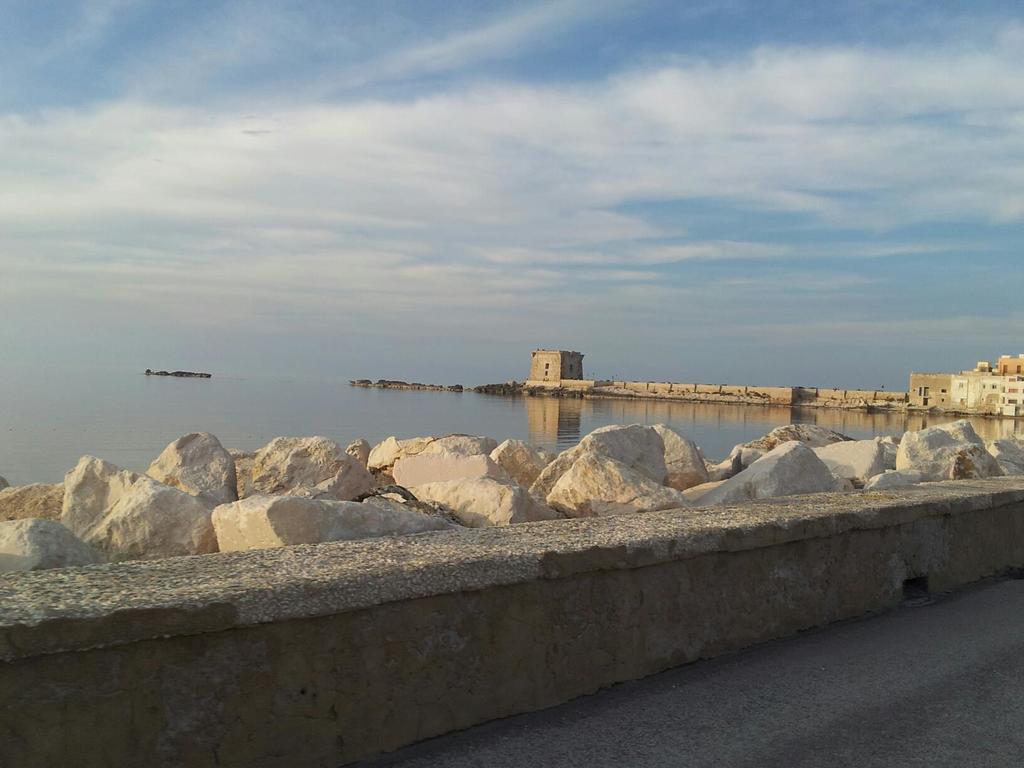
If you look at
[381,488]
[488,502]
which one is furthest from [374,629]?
[381,488]

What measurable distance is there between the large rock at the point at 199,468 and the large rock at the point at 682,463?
3.47 metres

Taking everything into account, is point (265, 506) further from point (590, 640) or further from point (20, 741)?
point (20, 741)

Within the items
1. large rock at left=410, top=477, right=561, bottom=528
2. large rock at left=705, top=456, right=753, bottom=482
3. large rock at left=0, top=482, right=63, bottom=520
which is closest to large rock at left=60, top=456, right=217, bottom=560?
large rock at left=0, top=482, right=63, bottom=520

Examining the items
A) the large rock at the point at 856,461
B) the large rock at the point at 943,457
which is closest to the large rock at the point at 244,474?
the large rock at the point at 856,461

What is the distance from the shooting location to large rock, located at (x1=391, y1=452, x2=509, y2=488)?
21.5 ft

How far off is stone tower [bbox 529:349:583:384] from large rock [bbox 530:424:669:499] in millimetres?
99011

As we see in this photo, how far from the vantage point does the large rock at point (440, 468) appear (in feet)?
21.5

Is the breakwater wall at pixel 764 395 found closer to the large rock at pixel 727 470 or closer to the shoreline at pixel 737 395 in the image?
the shoreline at pixel 737 395

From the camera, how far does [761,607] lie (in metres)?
3.85

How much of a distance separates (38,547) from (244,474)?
334 centimetres

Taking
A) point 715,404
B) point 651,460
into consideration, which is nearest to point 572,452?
point 651,460

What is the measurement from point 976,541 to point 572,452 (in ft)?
8.82

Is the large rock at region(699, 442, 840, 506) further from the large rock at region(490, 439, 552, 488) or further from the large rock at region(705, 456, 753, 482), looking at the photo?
the large rock at region(705, 456, 753, 482)

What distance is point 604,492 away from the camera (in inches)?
219
